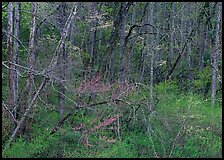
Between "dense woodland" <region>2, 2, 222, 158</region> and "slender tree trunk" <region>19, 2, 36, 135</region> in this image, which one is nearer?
"dense woodland" <region>2, 2, 222, 158</region>

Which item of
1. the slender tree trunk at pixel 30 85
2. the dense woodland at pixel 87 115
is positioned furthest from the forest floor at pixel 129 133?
the slender tree trunk at pixel 30 85

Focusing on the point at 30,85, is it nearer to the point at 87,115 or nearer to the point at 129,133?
the point at 87,115

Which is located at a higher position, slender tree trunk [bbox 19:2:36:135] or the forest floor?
slender tree trunk [bbox 19:2:36:135]

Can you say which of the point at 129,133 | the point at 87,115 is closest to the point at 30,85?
the point at 87,115

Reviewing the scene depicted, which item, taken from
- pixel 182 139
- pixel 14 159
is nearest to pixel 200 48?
pixel 182 139

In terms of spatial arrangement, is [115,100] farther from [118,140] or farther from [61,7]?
[61,7]

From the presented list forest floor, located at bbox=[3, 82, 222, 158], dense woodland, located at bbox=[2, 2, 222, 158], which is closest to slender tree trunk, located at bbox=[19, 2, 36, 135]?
dense woodland, located at bbox=[2, 2, 222, 158]

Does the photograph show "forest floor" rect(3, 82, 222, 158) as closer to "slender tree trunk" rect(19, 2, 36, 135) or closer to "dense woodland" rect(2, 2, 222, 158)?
"dense woodland" rect(2, 2, 222, 158)

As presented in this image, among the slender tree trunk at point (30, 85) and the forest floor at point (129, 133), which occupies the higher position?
the slender tree trunk at point (30, 85)

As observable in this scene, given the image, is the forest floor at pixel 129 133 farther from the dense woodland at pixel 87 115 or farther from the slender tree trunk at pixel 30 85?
the slender tree trunk at pixel 30 85

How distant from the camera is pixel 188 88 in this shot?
1716 cm

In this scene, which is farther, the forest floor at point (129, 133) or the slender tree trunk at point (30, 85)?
the slender tree trunk at point (30, 85)

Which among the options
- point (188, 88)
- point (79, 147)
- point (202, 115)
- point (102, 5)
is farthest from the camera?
point (102, 5)

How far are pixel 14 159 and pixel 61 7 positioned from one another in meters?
5.72
